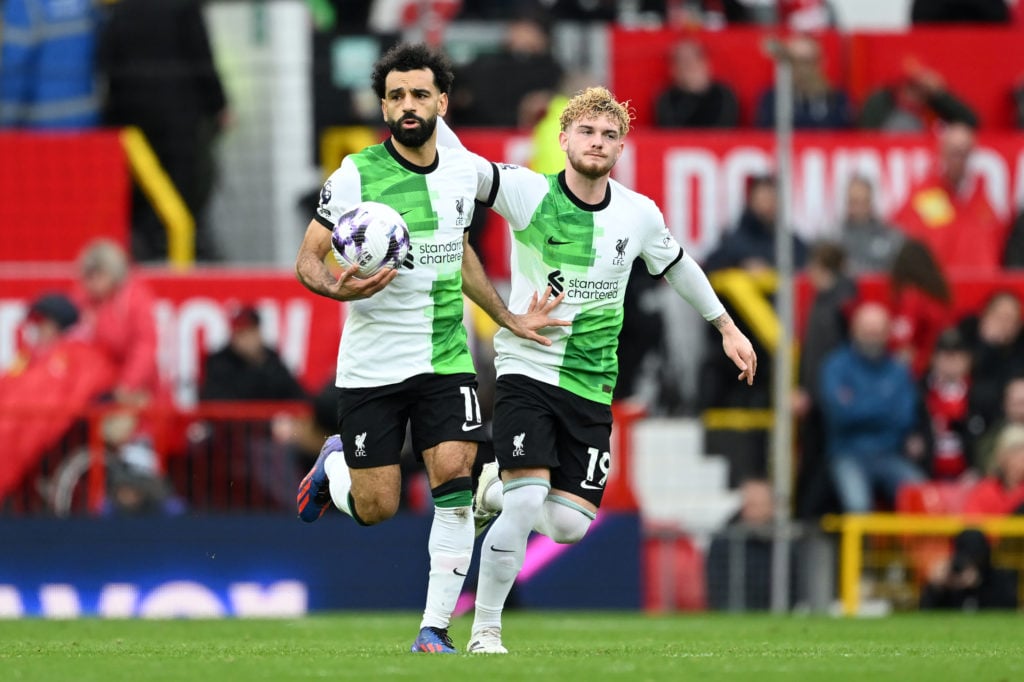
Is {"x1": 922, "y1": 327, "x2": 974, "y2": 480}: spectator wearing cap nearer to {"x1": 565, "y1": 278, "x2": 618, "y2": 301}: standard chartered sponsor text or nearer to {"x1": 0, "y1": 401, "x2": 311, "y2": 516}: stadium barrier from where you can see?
{"x1": 0, "y1": 401, "x2": 311, "y2": 516}: stadium barrier

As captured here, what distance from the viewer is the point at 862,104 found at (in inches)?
786

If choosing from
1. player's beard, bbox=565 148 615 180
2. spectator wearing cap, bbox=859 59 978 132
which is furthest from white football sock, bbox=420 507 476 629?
spectator wearing cap, bbox=859 59 978 132

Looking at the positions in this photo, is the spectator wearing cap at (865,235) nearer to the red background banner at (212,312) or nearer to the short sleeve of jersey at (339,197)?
the red background banner at (212,312)

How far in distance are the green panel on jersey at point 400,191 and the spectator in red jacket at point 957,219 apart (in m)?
9.00

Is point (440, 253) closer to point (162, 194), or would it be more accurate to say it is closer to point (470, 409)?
point (470, 409)

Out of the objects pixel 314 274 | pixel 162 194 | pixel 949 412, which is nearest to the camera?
pixel 314 274

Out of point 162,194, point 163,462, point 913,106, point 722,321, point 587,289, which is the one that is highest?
point 913,106

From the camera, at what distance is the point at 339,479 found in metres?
10.4

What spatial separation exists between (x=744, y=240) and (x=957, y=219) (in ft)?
6.16

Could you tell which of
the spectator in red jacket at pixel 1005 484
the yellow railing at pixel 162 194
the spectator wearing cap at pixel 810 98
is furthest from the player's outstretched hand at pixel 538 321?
the spectator wearing cap at pixel 810 98

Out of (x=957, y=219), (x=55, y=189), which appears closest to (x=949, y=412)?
(x=957, y=219)

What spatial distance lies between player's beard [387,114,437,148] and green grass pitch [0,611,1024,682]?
2.16 m

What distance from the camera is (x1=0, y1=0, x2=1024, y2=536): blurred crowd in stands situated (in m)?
16.1

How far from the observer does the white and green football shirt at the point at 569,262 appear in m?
10.2
